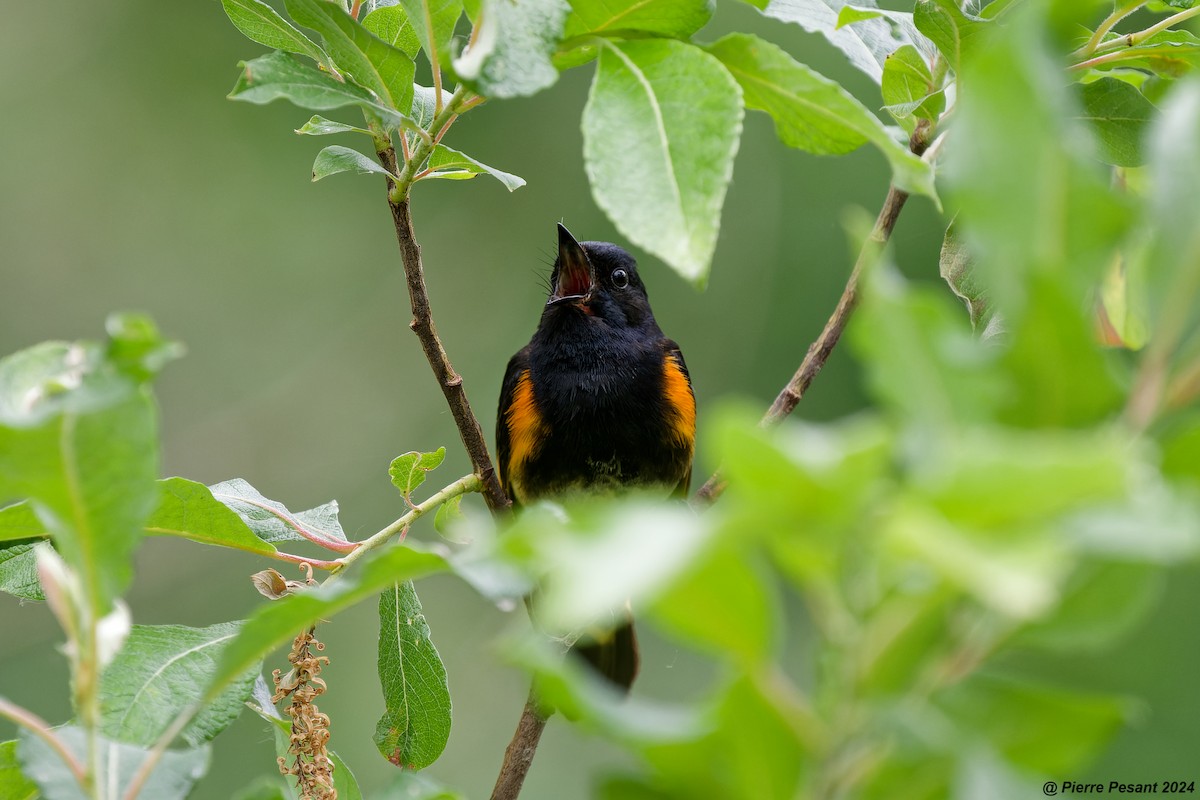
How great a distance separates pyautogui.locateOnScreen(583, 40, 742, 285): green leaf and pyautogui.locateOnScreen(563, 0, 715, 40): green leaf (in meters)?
0.06

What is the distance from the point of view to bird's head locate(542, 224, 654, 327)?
10.8 ft

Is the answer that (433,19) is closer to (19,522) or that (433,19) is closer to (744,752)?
(19,522)

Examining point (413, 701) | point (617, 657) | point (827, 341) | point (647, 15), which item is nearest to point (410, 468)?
point (413, 701)

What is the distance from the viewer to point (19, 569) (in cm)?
144

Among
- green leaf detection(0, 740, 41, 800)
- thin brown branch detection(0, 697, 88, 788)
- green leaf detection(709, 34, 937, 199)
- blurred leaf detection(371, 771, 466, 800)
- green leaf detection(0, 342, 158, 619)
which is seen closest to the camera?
green leaf detection(0, 342, 158, 619)

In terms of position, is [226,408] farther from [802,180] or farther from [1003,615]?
[1003,615]

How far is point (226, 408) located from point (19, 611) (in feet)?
5.79

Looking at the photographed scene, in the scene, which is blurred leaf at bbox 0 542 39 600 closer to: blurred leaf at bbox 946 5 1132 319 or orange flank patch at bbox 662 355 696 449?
blurred leaf at bbox 946 5 1132 319

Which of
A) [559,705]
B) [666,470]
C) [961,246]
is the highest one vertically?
[559,705]

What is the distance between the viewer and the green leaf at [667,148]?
0.90 meters

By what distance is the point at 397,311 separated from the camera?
841 centimetres

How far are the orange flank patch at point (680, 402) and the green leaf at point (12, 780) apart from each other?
84.0 inches

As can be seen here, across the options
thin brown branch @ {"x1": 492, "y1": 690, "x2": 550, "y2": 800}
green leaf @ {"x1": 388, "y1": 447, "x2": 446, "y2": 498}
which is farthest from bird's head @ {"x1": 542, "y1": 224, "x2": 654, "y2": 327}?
thin brown branch @ {"x1": 492, "y1": 690, "x2": 550, "y2": 800}

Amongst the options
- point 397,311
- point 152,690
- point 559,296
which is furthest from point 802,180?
point 152,690
